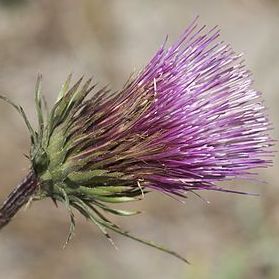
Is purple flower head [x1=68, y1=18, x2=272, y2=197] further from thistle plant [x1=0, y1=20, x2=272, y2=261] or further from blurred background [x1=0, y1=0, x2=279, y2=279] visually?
blurred background [x1=0, y1=0, x2=279, y2=279]

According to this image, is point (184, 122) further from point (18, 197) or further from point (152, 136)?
Answer: point (18, 197)

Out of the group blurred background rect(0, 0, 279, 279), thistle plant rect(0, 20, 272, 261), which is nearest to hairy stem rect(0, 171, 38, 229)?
thistle plant rect(0, 20, 272, 261)

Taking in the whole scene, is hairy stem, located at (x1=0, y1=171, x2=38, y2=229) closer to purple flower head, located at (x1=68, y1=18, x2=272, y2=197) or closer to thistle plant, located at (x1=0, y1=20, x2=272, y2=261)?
thistle plant, located at (x1=0, y1=20, x2=272, y2=261)

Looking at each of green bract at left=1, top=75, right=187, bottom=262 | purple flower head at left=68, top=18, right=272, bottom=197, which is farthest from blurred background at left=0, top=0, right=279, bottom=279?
green bract at left=1, top=75, right=187, bottom=262

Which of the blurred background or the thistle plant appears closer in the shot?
the thistle plant

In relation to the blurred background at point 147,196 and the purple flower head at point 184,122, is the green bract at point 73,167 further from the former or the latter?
the blurred background at point 147,196

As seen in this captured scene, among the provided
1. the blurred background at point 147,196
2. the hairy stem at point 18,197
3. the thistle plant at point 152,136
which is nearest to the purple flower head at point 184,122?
the thistle plant at point 152,136

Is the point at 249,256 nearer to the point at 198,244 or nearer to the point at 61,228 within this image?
the point at 198,244

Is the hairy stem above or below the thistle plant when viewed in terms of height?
below

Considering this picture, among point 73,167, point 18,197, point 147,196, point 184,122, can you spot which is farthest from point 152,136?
point 147,196
